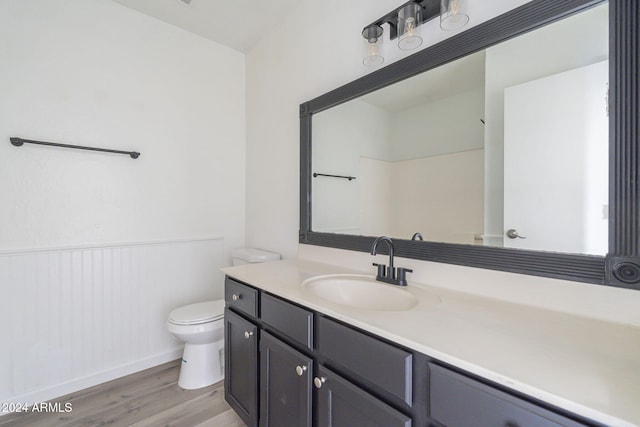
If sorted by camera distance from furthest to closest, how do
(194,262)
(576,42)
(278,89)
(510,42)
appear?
(194,262), (278,89), (510,42), (576,42)

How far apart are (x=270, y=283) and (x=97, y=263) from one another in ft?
4.70

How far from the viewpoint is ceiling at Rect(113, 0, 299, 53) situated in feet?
6.22

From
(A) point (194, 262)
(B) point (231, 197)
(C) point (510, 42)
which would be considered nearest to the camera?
(C) point (510, 42)

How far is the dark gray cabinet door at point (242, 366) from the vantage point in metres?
1.28

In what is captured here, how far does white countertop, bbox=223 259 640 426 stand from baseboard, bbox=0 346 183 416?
1737mm

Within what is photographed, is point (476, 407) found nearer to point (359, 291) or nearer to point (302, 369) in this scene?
point (302, 369)

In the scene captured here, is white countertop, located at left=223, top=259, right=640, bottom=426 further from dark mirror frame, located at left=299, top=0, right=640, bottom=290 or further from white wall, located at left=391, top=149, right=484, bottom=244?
white wall, located at left=391, top=149, right=484, bottom=244

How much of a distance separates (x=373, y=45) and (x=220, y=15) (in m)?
1.35

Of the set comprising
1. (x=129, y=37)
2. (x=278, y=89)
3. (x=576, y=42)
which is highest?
(x=129, y=37)

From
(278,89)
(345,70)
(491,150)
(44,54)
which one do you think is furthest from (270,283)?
(44,54)

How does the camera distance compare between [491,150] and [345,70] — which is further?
[345,70]

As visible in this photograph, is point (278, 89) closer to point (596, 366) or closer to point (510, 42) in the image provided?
point (510, 42)

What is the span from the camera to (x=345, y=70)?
1.58 metres

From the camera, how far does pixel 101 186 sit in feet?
6.16
